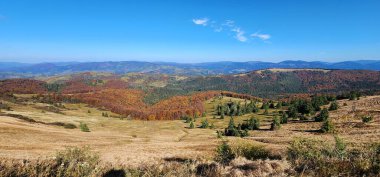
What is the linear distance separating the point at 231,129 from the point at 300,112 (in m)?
58.3

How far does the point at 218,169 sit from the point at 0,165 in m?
7.91

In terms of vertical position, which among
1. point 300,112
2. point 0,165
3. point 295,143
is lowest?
point 300,112

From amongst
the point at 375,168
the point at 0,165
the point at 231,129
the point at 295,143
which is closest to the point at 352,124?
the point at 231,129

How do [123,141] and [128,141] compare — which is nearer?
[123,141]

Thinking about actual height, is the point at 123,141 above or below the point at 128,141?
above

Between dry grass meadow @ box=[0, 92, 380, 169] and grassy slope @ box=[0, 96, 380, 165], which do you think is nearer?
dry grass meadow @ box=[0, 92, 380, 169]

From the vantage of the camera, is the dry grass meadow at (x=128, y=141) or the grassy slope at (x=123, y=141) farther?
the grassy slope at (x=123, y=141)

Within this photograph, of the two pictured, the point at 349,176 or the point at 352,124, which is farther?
the point at 352,124

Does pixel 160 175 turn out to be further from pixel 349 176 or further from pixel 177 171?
pixel 349 176

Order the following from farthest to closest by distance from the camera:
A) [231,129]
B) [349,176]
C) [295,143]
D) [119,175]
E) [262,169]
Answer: [231,129], [295,143], [119,175], [262,169], [349,176]

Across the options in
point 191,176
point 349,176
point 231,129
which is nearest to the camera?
point 349,176

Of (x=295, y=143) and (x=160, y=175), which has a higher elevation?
(x=160, y=175)

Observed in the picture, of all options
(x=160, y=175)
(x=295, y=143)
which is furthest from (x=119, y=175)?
(x=295, y=143)

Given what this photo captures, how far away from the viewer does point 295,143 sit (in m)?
19.7
